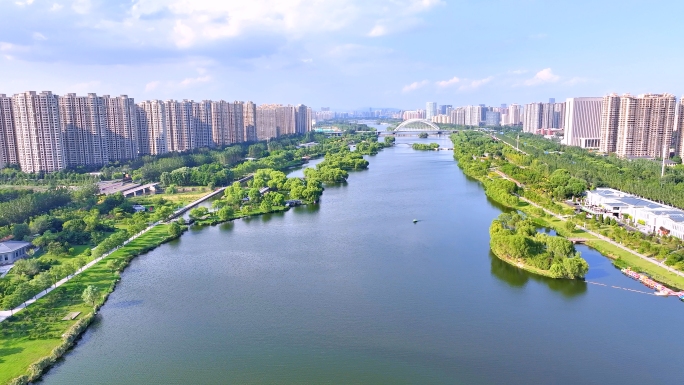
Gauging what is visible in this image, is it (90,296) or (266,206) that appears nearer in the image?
(90,296)

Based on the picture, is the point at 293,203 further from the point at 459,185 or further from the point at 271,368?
the point at 271,368

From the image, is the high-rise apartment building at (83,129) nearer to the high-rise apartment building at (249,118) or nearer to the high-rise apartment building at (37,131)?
the high-rise apartment building at (37,131)

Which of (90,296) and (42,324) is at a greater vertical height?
(90,296)

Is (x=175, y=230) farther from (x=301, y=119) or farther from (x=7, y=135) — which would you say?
(x=301, y=119)

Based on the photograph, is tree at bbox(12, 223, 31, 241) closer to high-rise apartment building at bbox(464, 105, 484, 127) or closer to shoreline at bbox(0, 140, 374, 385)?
shoreline at bbox(0, 140, 374, 385)

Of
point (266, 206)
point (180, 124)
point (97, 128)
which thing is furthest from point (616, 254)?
point (180, 124)

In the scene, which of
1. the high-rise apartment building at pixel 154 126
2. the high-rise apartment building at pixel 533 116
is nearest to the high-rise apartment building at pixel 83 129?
the high-rise apartment building at pixel 154 126

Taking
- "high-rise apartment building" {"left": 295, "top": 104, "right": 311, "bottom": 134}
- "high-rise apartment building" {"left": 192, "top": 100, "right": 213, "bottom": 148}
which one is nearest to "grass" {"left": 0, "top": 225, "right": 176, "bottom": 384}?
"high-rise apartment building" {"left": 192, "top": 100, "right": 213, "bottom": 148}
